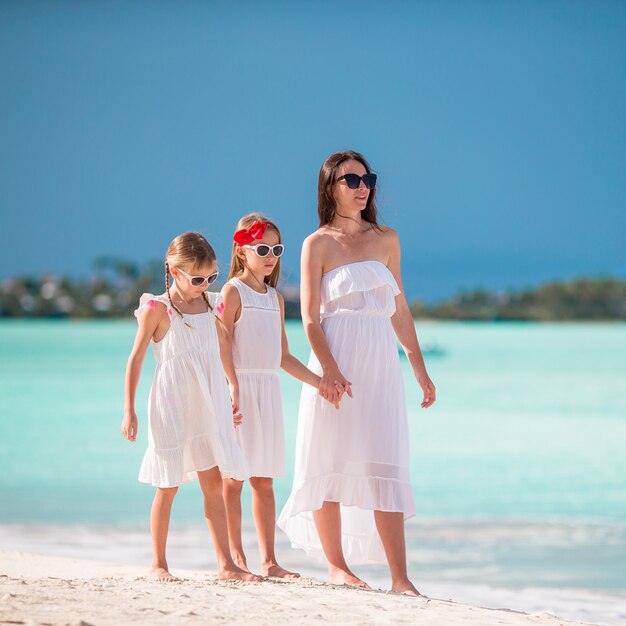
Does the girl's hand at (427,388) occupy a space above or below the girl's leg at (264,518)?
above

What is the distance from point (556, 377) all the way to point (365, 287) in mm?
31116

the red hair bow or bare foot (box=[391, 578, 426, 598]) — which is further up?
the red hair bow

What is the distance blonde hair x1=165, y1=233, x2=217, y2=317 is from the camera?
475cm

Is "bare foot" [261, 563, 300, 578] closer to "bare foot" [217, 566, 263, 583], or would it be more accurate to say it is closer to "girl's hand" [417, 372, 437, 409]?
"bare foot" [217, 566, 263, 583]

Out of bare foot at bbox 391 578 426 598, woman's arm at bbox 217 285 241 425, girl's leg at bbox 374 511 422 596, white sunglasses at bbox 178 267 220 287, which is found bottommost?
bare foot at bbox 391 578 426 598

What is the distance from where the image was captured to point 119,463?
14.1 m

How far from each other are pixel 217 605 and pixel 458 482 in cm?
865

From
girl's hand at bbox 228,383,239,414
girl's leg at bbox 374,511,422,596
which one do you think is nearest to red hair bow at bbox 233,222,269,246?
girl's hand at bbox 228,383,239,414

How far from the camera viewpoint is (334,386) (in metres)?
4.77

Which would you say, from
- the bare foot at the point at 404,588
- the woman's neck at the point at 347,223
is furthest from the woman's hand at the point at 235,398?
the bare foot at the point at 404,588

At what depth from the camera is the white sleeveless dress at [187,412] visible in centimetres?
470

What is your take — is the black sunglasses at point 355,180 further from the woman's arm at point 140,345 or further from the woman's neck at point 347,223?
the woman's arm at point 140,345

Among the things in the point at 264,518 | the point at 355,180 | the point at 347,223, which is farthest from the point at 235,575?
the point at 355,180

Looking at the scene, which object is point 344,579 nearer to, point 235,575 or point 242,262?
point 235,575
